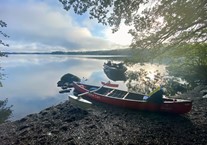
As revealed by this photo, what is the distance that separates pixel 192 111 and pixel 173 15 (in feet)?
20.0

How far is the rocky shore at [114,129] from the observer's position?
880 cm

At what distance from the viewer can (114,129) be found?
10539 mm

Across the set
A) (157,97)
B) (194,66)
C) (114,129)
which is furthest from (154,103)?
(194,66)

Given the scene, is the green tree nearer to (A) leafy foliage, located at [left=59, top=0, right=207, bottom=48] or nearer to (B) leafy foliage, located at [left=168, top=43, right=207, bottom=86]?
(A) leafy foliage, located at [left=59, top=0, right=207, bottom=48]

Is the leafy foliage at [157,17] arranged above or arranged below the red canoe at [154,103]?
above

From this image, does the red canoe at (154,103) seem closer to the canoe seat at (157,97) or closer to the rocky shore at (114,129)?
the canoe seat at (157,97)

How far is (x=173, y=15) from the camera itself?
34.1 feet

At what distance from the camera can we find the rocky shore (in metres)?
8.80

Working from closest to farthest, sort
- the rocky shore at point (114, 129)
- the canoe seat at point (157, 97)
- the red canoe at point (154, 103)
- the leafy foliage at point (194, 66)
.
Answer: the rocky shore at point (114, 129) → the red canoe at point (154, 103) → the canoe seat at point (157, 97) → the leafy foliage at point (194, 66)

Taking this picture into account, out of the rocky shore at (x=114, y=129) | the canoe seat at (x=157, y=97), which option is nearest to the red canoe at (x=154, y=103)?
the canoe seat at (x=157, y=97)

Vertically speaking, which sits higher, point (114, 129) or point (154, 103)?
point (154, 103)

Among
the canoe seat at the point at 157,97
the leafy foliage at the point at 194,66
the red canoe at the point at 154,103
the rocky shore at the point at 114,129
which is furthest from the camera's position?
the leafy foliage at the point at 194,66

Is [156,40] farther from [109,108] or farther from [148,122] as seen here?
[109,108]

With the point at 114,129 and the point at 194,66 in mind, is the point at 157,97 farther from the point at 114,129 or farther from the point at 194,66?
the point at 194,66
